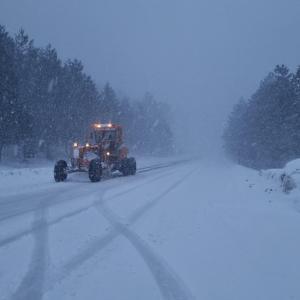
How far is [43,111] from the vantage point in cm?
4719

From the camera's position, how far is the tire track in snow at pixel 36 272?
5.71 meters

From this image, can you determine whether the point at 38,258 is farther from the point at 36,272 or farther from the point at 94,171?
the point at 94,171

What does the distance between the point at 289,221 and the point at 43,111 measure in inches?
1551

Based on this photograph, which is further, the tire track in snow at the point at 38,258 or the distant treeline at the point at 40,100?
the distant treeline at the point at 40,100

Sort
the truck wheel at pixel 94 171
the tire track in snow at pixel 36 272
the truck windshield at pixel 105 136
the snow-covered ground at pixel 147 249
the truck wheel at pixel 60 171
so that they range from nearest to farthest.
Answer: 1. the tire track in snow at pixel 36 272
2. the snow-covered ground at pixel 147 249
3. the truck wheel at pixel 94 171
4. the truck wheel at pixel 60 171
5. the truck windshield at pixel 105 136

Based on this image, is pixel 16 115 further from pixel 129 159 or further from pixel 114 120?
pixel 114 120

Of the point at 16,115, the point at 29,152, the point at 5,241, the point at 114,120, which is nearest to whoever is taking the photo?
the point at 5,241

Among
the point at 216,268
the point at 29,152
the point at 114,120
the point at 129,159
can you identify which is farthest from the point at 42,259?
the point at 114,120

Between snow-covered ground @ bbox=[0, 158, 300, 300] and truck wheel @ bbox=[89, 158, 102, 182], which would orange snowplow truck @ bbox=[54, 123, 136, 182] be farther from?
snow-covered ground @ bbox=[0, 158, 300, 300]

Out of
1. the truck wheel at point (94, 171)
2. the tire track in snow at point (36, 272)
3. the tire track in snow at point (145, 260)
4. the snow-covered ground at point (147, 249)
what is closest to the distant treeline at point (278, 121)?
the truck wheel at point (94, 171)

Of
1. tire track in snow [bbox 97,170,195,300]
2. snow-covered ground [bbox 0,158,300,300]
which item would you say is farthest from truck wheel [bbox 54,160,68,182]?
tire track in snow [bbox 97,170,195,300]

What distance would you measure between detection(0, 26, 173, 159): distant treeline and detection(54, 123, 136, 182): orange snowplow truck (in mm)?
14724

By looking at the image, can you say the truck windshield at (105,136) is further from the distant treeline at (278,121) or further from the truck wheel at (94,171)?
the distant treeline at (278,121)

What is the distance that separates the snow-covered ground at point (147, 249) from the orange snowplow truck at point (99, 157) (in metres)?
7.29
